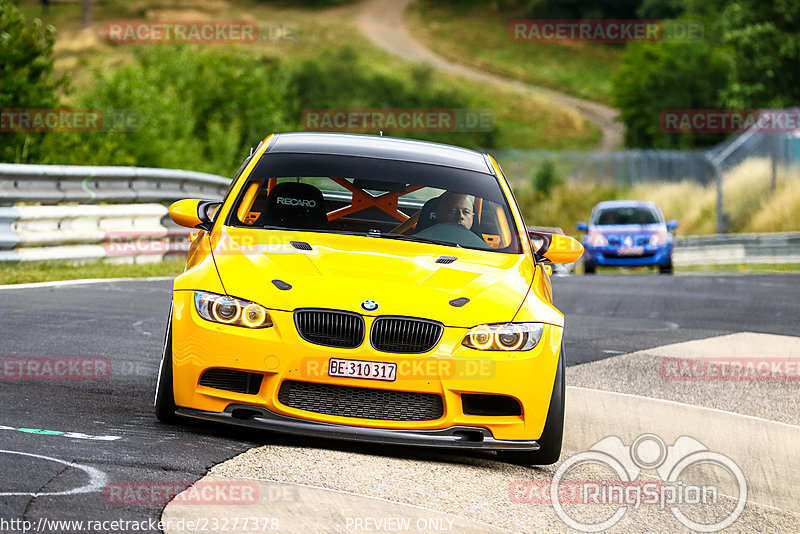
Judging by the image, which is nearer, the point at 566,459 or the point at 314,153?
the point at 566,459

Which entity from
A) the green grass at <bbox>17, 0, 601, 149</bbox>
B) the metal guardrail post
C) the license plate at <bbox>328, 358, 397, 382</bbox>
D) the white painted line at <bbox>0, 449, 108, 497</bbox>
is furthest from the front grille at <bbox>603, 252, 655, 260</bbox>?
the green grass at <bbox>17, 0, 601, 149</bbox>

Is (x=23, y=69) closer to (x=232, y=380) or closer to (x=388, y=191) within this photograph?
(x=388, y=191)

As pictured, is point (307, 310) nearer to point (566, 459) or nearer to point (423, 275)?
point (423, 275)

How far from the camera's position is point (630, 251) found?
2494 cm

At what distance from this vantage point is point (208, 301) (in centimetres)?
612

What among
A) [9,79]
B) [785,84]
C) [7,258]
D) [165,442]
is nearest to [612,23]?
[785,84]

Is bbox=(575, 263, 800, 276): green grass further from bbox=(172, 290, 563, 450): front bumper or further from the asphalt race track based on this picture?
bbox=(172, 290, 563, 450): front bumper

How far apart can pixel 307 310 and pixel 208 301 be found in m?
0.50

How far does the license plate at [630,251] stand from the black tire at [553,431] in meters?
18.9

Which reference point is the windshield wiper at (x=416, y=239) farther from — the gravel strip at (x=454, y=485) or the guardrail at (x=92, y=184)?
the guardrail at (x=92, y=184)

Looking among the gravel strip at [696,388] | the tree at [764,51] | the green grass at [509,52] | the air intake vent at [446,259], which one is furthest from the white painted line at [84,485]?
the green grass at [509,52]

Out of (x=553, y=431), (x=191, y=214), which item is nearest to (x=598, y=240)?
(x=191, y=214)

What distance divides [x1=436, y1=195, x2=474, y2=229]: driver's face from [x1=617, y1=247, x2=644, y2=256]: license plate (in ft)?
58.8

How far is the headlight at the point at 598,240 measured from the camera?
82.6 feet
